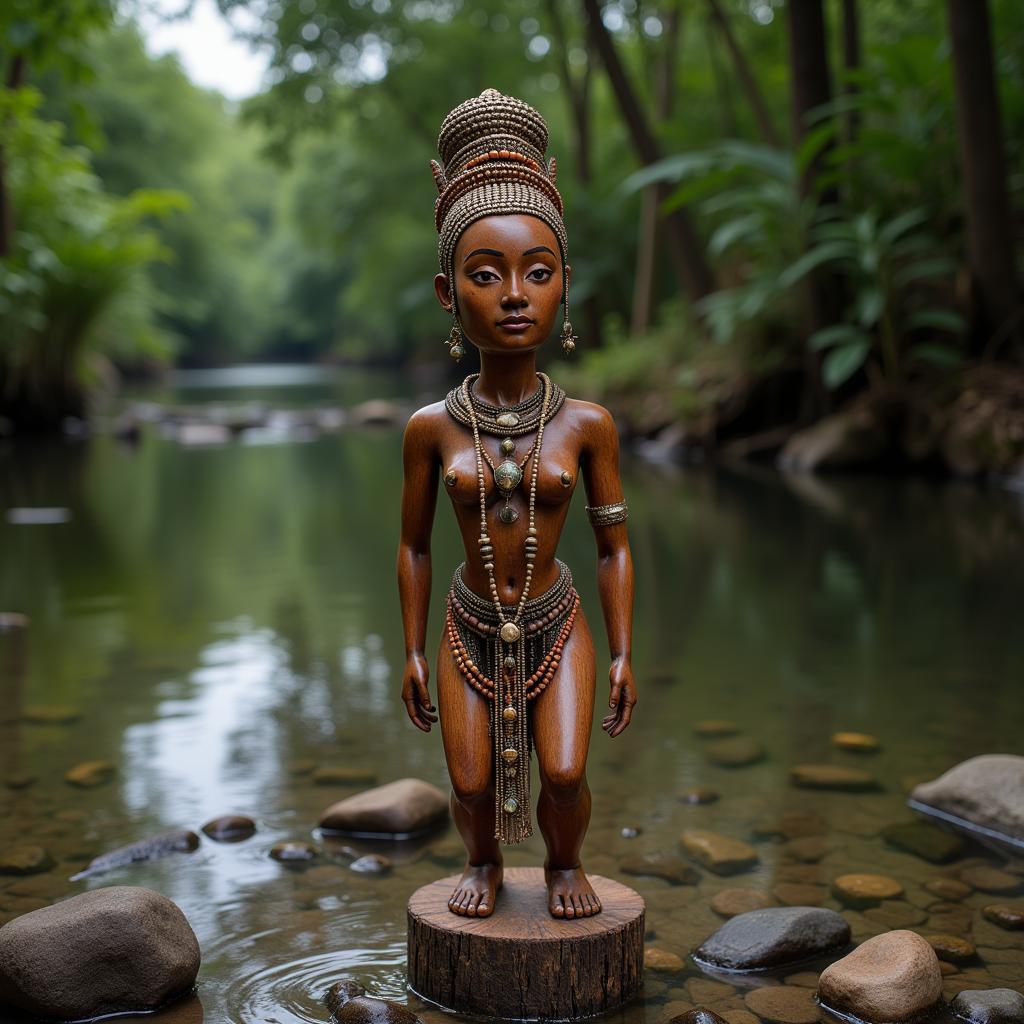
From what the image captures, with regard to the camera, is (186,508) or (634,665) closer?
(634,665)

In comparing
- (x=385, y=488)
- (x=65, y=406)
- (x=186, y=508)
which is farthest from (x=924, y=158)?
(x=65, y=406)

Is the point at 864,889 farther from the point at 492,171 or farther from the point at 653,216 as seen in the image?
the point at 653,216

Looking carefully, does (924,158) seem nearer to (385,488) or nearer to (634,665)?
(385,488)

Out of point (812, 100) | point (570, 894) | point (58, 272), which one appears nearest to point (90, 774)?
point (570, 894)

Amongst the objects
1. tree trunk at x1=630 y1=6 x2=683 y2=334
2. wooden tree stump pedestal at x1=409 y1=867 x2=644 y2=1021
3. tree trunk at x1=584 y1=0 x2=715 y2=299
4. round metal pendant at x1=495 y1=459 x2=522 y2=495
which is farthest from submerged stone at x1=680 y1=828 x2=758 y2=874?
tree trunk at x1=630 y1=6 x2=683 y2=334

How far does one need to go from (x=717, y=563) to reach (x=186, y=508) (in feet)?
19.6

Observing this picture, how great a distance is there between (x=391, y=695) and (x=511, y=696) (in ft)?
10.0

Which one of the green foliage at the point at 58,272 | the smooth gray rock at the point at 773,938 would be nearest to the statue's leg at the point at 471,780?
the smooth gray rock at the point at 773,938

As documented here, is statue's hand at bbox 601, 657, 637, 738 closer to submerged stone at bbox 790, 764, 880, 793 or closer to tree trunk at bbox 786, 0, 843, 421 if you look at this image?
submerged stone at bbox 790, 764, 880, 793

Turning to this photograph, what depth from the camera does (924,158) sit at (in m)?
13.6

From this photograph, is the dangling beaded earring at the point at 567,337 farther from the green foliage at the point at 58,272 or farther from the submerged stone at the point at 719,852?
the green foliage at the point at 58,272

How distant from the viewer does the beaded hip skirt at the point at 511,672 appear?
130 inches

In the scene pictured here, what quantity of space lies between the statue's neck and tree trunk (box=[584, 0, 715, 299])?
14040mm

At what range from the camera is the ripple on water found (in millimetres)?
3234
